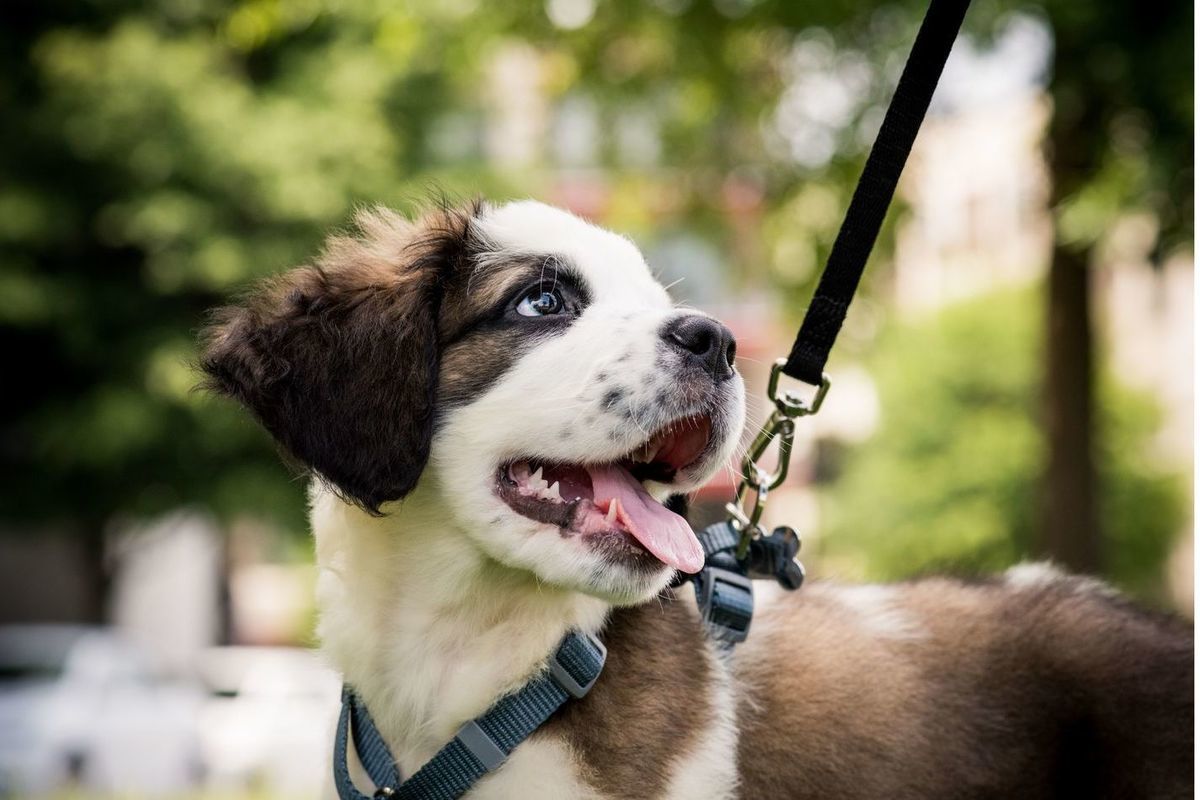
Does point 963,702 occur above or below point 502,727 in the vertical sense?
above

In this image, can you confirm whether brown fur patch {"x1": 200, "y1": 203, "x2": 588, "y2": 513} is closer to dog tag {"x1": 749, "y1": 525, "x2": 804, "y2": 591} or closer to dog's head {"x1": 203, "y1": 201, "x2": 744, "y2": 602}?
dog's head {"x1": 203, "y1": 201, "x2": 744, "y2": 602}

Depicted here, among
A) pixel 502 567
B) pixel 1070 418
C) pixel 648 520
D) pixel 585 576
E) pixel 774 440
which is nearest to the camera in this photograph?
pixel 585 576

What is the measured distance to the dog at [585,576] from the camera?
3.07 metres

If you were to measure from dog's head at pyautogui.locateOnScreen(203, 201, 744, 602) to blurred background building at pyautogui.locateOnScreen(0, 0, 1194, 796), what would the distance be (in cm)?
82

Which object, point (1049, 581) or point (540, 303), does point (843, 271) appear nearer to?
point (540, 303)

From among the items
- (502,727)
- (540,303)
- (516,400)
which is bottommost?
(502,727)

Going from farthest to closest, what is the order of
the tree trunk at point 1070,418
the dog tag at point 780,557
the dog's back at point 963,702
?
1. the tree trunk at point 1070,418
2. the dog tag at point 780,557
3. the dog's back at point 963,702

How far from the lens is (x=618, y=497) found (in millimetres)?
3139

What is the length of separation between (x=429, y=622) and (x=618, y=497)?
0.53 m

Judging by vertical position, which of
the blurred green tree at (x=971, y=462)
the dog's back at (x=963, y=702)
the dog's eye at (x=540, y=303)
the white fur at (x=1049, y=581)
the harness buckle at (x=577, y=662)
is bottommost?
the blurred green tree at (x=971, y=462)

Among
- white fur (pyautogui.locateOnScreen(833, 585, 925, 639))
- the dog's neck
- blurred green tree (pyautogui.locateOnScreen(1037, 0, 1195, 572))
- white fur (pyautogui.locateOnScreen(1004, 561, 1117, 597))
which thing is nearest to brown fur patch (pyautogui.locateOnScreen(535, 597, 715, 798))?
the dog's neck

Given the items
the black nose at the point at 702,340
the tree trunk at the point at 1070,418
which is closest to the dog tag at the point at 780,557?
the black nose at the point at 702,340

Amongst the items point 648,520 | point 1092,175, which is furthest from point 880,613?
point 1092,175

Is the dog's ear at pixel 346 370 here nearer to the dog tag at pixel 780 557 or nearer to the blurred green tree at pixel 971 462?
the dog tag at pixel 780 557
